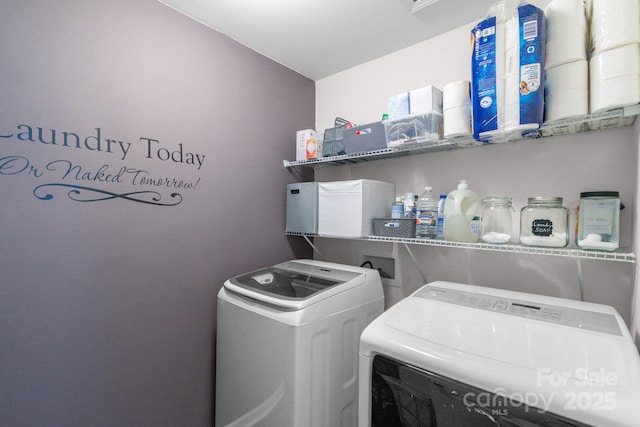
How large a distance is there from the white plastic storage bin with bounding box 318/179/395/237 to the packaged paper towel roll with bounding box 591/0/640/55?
3.49 ft

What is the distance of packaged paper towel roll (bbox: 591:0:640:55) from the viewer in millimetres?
913

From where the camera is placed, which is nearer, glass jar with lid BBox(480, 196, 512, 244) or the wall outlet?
glass jar with lid BBox(480, 196, 512, 244)

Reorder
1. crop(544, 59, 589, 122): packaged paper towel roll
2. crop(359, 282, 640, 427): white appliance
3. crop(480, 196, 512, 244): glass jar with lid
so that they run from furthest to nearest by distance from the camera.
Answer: crop(480, 196, 512, 244): glass jar with lid < crop(544, 59, 589, 122): packaged paper towel roll < crop(359, 282, 640, 427): white appliance

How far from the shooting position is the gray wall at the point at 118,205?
1171 mm

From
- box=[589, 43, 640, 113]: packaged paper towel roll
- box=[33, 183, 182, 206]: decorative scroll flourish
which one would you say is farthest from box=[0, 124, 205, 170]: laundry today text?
box=[589, 43, 640, 113]: packaged paper towel roll

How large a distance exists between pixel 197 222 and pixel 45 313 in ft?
2.44

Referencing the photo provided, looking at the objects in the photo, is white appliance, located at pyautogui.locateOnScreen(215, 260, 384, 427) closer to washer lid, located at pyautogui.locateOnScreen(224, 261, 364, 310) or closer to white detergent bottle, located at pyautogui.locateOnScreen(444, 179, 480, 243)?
washer lid, located at pyautogui.locateOnScreen(224, 261, 364, 310)

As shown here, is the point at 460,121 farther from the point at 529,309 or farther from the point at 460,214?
the point at 529,309

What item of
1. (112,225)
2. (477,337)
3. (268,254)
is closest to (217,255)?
(268,254)

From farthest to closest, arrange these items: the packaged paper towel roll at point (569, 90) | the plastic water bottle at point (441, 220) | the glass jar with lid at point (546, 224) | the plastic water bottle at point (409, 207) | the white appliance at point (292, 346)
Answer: the plastic water bottle at point (409, 207)
the plastic water bottle at point (441, 220)
the white appliance at point (292, 346)
the glass jar with lid at point (546, 224)
the packaged paper towel roll at point (569, 90)

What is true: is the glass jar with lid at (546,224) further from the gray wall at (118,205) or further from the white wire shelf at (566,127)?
the gray wall at (118,205)

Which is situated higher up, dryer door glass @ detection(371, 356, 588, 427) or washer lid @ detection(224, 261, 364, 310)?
washer lid @ detection(224, 261, 364, 310)

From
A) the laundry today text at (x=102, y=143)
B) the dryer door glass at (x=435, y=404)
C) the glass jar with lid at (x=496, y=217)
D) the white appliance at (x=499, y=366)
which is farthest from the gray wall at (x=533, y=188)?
the laundry today text at (x=102, y=143)

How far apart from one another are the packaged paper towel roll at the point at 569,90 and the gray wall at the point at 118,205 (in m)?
1.59
